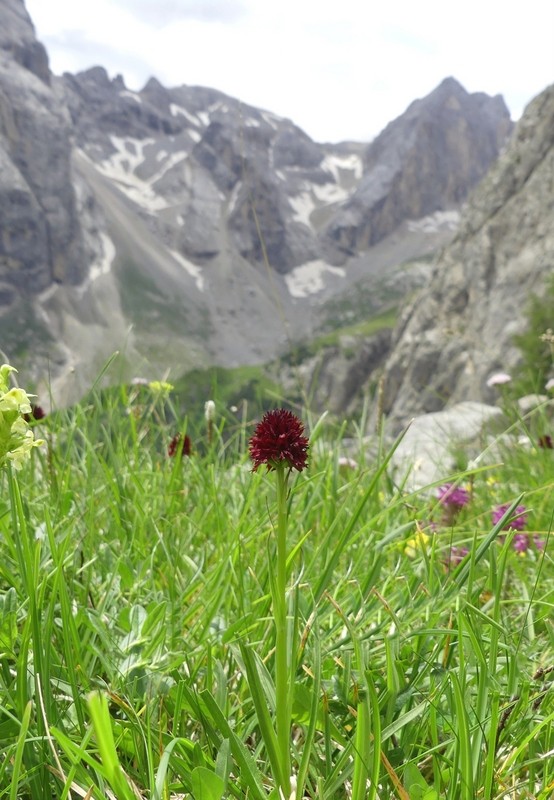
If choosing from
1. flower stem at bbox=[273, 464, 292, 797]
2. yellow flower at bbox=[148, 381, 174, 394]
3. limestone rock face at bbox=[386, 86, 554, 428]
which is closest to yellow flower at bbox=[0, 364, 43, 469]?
flower stem at bbox=[273, 464, 292, 797]

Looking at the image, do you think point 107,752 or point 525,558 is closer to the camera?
point 107,752

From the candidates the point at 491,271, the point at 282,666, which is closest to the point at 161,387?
the point at 282,666

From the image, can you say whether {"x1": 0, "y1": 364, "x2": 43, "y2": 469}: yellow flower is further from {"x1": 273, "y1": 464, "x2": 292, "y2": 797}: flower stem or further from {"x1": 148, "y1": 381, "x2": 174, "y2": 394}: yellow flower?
{"x1": 148, "y1": 381, "x2": 174, "y2": 394}: yellow flower

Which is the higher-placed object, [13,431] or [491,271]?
[491,271]

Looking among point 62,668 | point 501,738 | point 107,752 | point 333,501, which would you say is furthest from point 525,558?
point 107,752

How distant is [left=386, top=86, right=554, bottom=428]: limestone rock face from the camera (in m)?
67.0

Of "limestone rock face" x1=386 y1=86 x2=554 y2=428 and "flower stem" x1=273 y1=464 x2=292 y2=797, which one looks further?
"limestone rock face" x1=386 y1=86 x2=554 y2=428

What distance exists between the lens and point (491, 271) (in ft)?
263

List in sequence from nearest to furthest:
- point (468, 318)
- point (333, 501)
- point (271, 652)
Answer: point (271, 652)
point (333, 501)
point (468, 318)

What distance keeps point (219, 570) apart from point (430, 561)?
0.60 metres

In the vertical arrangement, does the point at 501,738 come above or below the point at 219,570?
below

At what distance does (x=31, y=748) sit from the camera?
1211 mm

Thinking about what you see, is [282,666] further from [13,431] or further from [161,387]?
[161,387]

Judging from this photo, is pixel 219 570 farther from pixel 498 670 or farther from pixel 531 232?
pixel 531 232
